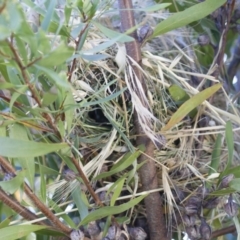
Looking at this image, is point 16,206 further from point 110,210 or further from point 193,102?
point 193,102

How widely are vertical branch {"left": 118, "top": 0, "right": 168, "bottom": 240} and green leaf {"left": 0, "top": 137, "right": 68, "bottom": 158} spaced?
0.17m

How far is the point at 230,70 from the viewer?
76 centimetres

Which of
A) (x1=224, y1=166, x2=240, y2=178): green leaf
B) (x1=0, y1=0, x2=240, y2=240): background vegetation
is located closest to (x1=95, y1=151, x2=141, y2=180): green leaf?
(x1=0, y1=0, x2=240, y2=240): background vegetation

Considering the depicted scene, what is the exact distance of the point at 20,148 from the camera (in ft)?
1.31

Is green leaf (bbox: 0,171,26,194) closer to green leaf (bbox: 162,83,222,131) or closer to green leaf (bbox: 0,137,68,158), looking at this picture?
green leaf (bbox: 0,137,68,158)

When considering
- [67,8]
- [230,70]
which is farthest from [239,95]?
[67,8]

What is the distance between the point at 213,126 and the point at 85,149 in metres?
0.17

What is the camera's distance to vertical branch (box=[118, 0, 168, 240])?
1.81ft

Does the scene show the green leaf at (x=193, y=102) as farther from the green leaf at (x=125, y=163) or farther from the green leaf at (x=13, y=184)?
the green leaf at (x=13, y=184)

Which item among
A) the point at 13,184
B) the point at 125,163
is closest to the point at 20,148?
the point at 13,184

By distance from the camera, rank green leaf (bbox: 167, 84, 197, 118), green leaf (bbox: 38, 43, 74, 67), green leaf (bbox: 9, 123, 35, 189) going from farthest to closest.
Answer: green leaf (bbox: 167, 84, 197, 118) → green leaf (bbox: 9, 123, 35, 189) → green leaf (bbox: 38, 43, 74, 67)

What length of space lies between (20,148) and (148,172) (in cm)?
20

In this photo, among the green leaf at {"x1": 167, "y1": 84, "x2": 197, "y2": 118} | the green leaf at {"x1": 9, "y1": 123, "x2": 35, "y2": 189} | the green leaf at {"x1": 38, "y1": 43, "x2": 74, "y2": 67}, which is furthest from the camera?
the green leaf at {"x1": 167, "y1": 84, "x2": 197, "y2": 118}

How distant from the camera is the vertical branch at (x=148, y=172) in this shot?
551mm
